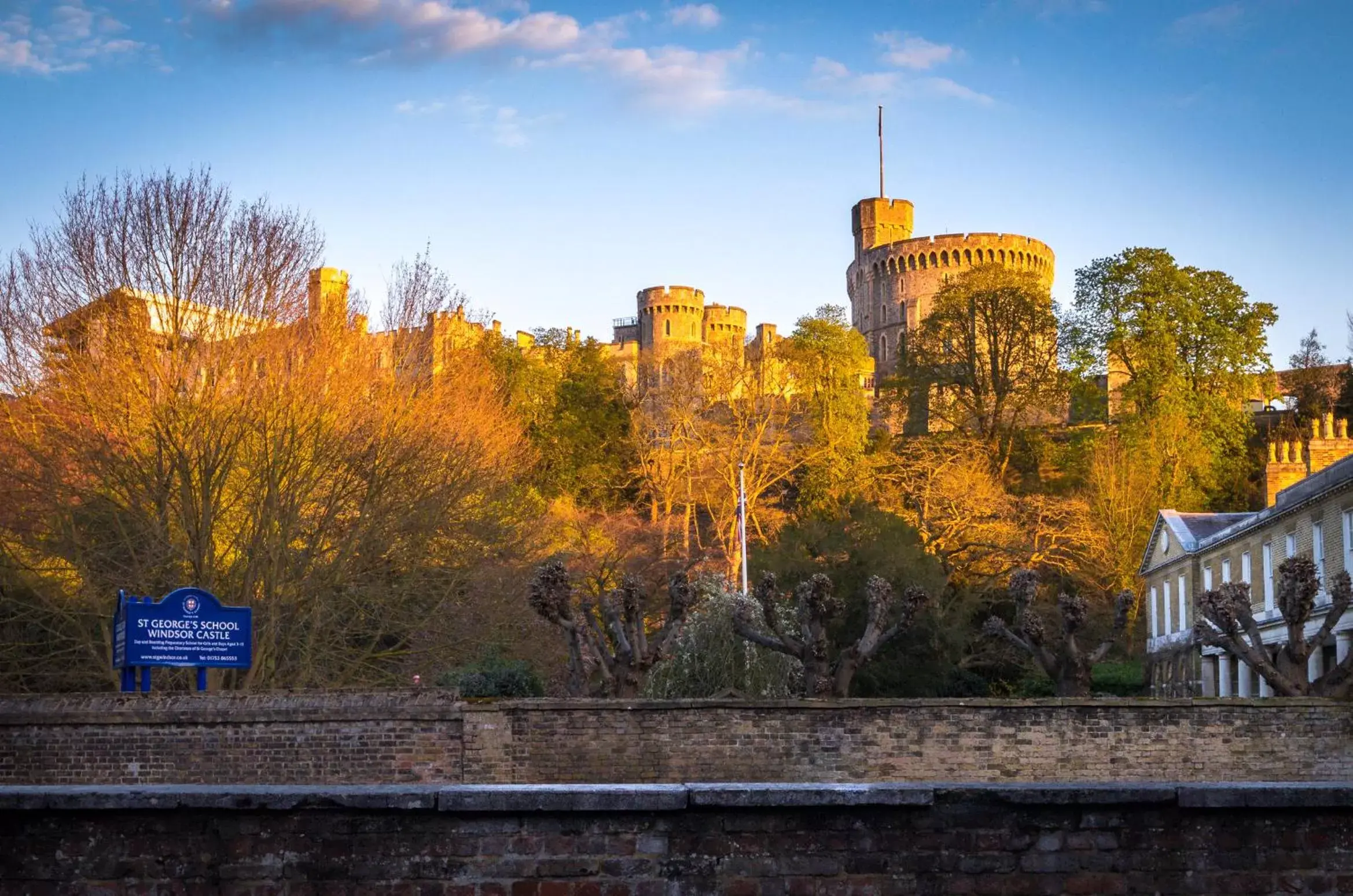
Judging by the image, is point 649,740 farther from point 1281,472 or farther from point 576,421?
point 576,421

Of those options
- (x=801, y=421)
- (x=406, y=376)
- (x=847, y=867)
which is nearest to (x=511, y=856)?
(x=847, y=867)

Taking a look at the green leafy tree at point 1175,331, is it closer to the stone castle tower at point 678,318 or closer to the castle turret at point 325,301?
the castle turret at point 325,301

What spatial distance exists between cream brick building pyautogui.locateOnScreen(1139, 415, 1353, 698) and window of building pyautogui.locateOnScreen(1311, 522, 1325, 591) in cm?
3

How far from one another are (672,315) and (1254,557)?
271 feet

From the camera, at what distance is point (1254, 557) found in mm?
41500

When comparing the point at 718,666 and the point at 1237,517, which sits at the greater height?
the point at 1237,517

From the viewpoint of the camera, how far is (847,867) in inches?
286

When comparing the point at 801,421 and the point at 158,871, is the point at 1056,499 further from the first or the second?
the point at 158,871

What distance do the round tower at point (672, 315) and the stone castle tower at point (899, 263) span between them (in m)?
11.8

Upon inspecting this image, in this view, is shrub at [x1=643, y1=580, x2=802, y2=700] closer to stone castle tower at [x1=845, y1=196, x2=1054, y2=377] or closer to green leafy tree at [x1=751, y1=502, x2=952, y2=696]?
green leafy tree at [x1=751, y1=502, x2=952, y2=696]

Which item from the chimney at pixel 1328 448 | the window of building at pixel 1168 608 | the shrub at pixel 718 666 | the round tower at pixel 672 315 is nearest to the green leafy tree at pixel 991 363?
the window of building at pixel 1168 608

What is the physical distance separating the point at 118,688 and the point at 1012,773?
1486 centimetres

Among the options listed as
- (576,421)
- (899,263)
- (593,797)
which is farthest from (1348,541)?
(899,263)

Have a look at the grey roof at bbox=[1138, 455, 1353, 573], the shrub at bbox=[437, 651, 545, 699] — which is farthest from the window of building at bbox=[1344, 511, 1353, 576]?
the shrub at bbox=[437, 651, 545, 699]
